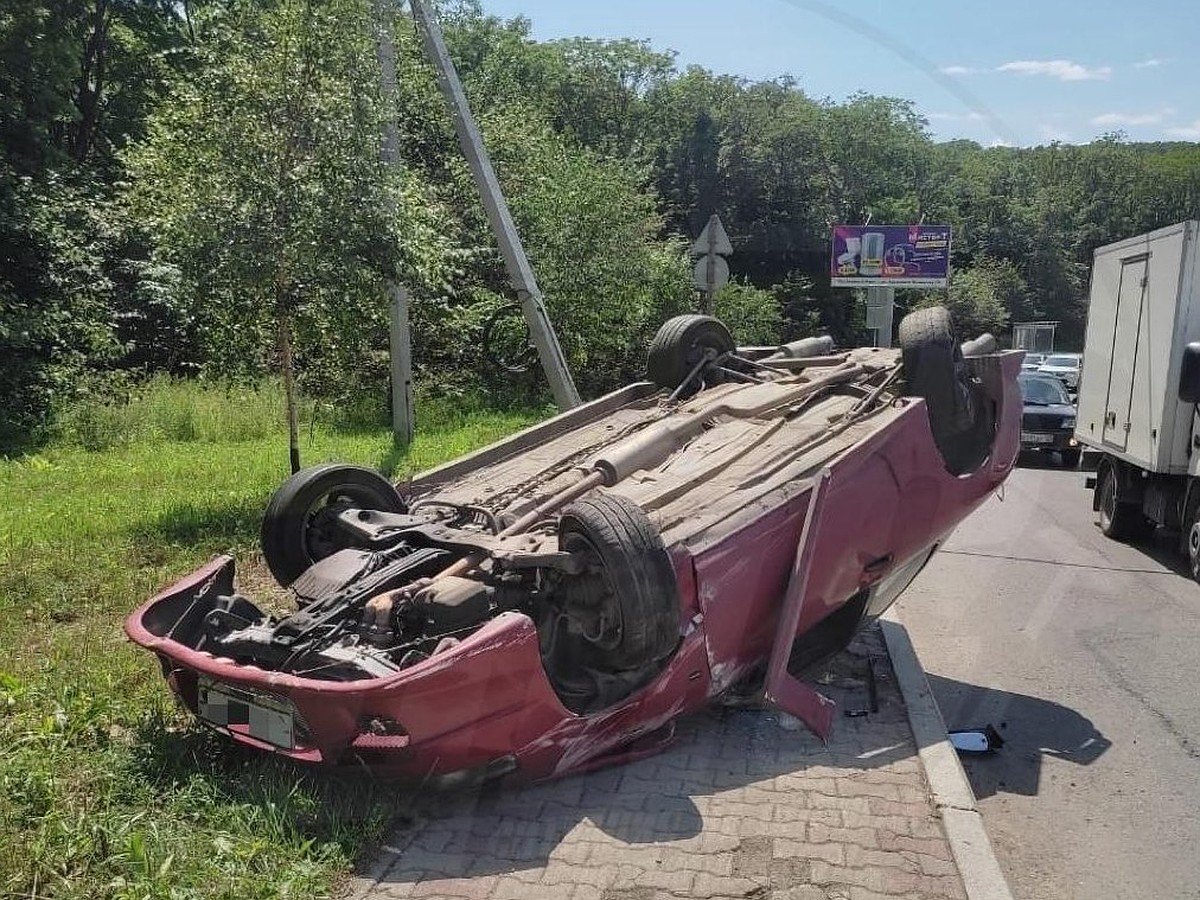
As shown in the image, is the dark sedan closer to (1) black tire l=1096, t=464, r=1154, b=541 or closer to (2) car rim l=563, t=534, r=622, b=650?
(1) black tire l=1096, t=464, r=1154, b=541

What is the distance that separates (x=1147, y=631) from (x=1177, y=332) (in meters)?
3.01

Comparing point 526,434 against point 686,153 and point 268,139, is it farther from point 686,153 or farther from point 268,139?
point 686,153

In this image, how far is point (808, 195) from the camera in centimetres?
3844

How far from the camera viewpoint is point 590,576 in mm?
4121

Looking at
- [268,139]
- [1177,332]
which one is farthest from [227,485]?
[1177,332]

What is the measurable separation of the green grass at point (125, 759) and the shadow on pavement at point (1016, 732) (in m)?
→ 2.82

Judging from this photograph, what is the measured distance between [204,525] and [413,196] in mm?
3632

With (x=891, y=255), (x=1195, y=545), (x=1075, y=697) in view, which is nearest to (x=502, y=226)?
(x=1195, y=545)

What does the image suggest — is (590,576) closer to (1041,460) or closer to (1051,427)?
(1051,427)

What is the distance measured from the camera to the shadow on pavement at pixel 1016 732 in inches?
186

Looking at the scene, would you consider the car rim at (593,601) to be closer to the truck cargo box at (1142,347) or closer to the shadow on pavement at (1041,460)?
the truck cargo box at (1142,347)

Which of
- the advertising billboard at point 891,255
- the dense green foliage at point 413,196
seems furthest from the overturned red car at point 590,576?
the advertising billboard at point 891,255

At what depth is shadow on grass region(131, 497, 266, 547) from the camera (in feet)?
25.5

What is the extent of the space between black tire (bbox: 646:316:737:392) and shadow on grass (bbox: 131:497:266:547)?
3217mm
